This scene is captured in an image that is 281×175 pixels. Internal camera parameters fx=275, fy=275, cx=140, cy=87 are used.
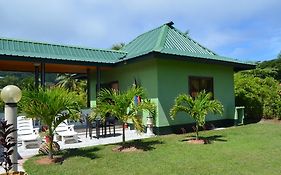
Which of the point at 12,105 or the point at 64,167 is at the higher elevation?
the point at 12,105

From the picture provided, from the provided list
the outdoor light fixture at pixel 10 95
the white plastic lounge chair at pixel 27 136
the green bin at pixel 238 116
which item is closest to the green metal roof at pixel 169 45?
the green bin at pixel 238 116

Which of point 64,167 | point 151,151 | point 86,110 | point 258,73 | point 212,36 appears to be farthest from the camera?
point 258,73

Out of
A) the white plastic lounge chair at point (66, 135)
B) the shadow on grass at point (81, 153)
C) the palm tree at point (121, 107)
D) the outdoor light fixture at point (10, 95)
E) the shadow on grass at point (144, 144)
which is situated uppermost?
the outdoor light fixture at point (10, 95)

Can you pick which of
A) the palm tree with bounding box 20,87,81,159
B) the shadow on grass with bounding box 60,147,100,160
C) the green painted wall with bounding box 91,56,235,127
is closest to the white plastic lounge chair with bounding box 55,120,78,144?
the shadow on grass with bounding box 60,147,100,160

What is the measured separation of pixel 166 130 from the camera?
12.7 m

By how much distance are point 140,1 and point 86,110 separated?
649 centimetres

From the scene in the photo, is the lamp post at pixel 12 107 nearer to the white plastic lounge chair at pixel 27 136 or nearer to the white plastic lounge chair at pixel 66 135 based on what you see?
the white plastic lounge chair at pixel 27 136

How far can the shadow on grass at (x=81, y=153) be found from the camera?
838 cm

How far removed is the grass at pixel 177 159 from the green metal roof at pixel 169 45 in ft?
15.1

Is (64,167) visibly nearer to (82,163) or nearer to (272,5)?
(82,163)

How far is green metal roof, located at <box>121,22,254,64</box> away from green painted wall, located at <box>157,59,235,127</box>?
1.93 ft

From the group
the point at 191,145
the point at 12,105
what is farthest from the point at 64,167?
the point at 191,145

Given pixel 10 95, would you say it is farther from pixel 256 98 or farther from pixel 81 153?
pixel 256 98

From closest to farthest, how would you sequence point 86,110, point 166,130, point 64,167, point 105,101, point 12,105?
point 12,105
point 64,167
point 105,101
point 166,130
point 86,110
